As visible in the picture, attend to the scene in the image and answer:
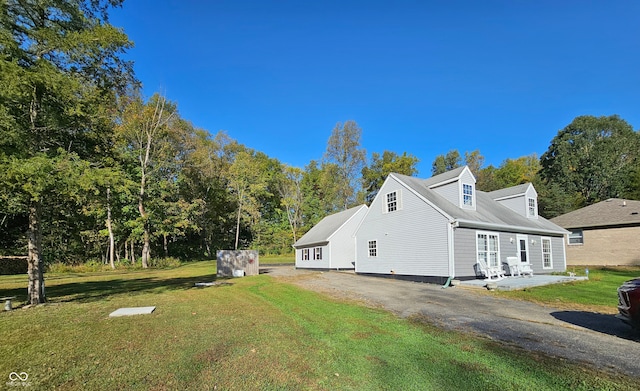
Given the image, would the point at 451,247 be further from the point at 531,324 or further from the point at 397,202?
the point at 531,324

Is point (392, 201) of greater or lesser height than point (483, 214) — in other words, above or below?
above

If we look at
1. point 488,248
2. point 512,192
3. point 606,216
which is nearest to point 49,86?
point 488,248

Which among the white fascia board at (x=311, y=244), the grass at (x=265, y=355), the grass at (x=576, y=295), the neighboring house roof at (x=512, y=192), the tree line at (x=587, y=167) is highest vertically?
the tree line at (x=587, y=167)

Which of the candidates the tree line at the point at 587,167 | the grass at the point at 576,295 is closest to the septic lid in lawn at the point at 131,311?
the grass at the point at 576,295

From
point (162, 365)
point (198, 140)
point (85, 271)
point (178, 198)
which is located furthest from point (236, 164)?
point (162, 365)

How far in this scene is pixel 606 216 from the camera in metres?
22.9

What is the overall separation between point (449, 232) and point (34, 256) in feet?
45.8

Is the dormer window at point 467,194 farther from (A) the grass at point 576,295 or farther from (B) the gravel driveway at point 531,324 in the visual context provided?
(B) the gravel driveway at point 531,324

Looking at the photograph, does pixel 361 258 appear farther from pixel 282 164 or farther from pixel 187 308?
pixel 282 164

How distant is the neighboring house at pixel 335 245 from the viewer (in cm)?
2434

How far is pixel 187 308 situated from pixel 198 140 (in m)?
34.5

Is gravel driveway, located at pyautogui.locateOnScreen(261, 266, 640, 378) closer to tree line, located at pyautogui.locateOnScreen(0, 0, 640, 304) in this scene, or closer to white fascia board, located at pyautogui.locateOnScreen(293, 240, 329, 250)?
tree line, located at pyautogui.locateOnScreen(0, 0, 640, 304)

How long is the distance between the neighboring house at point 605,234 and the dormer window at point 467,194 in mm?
13034

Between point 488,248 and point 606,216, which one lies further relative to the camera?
point 606,216
